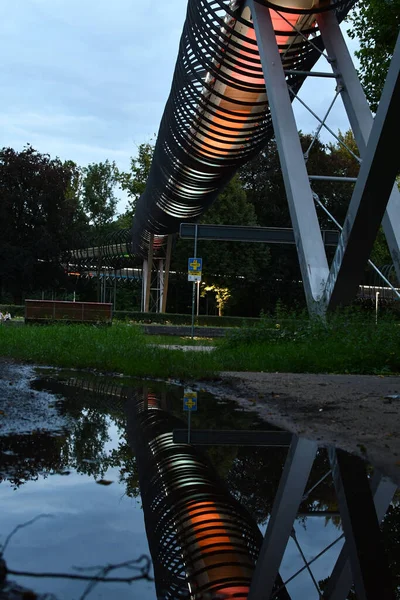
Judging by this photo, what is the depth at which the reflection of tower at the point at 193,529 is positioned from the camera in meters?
2.50

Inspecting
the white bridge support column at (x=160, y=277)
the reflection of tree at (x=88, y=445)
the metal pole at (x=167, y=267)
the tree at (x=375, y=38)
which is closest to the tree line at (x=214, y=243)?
the white bridge support column at (x=160, y=277)

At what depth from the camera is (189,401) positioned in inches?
309

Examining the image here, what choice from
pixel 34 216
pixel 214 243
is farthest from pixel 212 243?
pixel 34 216

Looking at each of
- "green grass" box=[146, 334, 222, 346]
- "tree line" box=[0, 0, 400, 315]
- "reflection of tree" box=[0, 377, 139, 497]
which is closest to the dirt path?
"reflection of tree" box=[0, 377, 139, 497]

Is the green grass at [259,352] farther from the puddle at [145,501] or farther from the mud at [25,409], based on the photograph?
the puddle at [145,501]

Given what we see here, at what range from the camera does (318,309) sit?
14.5 m

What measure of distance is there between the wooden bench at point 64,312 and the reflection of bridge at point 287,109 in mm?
6163

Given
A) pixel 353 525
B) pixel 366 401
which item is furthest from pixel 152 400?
pixel 353 525

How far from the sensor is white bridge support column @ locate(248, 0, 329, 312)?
A: 14.3 metres

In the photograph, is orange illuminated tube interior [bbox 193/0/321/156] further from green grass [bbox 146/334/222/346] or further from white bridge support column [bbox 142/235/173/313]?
white bridge support column [bbox 142/235/173/313]

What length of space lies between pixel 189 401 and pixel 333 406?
150cm

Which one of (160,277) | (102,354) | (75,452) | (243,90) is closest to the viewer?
(75,452)

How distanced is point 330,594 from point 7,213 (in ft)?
160

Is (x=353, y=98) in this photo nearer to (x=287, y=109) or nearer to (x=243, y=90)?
(x=287, y=109)
